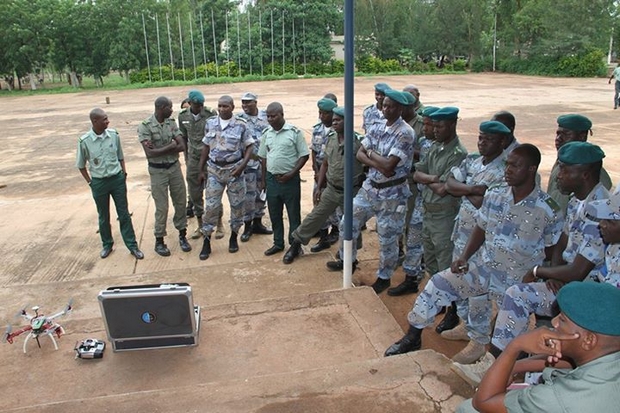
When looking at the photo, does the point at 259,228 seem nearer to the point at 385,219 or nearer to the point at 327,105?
the point at 327,105

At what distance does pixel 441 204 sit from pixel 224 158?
2.70 meters

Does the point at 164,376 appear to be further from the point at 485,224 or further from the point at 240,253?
the point at 240,253

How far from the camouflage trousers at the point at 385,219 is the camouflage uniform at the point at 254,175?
184 centimetres

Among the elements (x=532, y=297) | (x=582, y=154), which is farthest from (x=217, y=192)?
(x=582, y=154)

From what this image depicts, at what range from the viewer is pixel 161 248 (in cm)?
607

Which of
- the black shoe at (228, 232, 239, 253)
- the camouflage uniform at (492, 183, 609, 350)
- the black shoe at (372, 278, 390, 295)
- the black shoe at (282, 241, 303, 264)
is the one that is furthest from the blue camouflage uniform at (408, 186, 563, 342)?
the black shoe at (228, 232, 239, 253)

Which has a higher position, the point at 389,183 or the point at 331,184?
the point at 389,183

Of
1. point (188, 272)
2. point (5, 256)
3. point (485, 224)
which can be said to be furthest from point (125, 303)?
point (5, 256)

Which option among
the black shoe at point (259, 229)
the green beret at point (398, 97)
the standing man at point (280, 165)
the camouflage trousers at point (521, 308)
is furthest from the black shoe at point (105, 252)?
the camouflage trousers at point (521, 308)

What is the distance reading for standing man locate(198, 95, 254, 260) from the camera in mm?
5859

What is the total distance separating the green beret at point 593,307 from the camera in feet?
5.46

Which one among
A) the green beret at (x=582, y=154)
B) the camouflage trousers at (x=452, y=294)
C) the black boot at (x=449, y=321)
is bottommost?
the black boot at (x=449, y=321)

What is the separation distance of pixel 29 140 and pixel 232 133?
11878mm

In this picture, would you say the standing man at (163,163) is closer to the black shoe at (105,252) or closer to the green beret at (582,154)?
the black shoe at (105,252)
